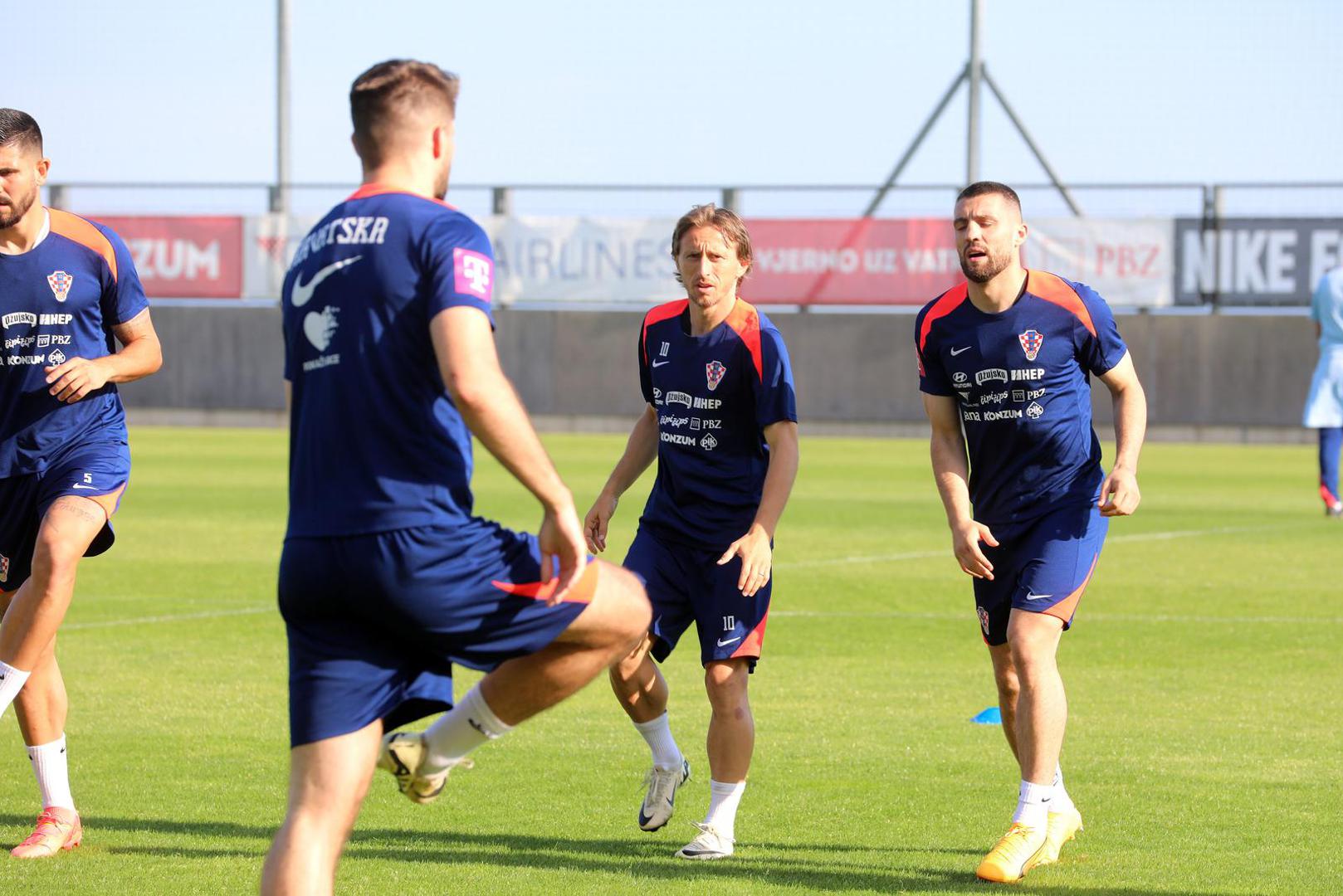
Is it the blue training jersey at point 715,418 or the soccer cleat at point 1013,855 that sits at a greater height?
the blue training jersey at point 715,418

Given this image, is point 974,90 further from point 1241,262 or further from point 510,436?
point 510,436

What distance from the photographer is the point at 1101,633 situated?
426 inches

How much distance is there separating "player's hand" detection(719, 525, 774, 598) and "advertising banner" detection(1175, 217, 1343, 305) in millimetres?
27761

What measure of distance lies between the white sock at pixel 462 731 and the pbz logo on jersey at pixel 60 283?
2518 mm

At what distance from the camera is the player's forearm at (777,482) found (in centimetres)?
576

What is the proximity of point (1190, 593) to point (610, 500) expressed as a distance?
7304mm

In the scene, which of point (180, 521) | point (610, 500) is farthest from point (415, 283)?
point (180, 521)

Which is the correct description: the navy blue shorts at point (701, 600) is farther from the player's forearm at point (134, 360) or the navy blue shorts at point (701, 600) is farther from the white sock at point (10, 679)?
the white sock at point (10, 679)

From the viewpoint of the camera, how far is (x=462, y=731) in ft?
14.5

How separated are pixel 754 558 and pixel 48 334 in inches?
95.7

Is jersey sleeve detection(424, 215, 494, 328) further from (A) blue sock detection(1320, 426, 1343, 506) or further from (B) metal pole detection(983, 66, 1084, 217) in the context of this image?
(B) metal pole detection(983, 66, 1084, 217)

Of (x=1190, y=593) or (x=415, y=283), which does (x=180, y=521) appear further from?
(x=415, y=283)

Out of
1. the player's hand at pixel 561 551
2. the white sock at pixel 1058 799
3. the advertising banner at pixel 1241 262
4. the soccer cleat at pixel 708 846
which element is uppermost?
the advertising banner at pixel 1241 262

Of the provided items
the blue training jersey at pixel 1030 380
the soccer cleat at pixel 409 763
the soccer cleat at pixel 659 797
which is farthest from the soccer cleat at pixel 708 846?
the soccer cleat at pixel 409 763
